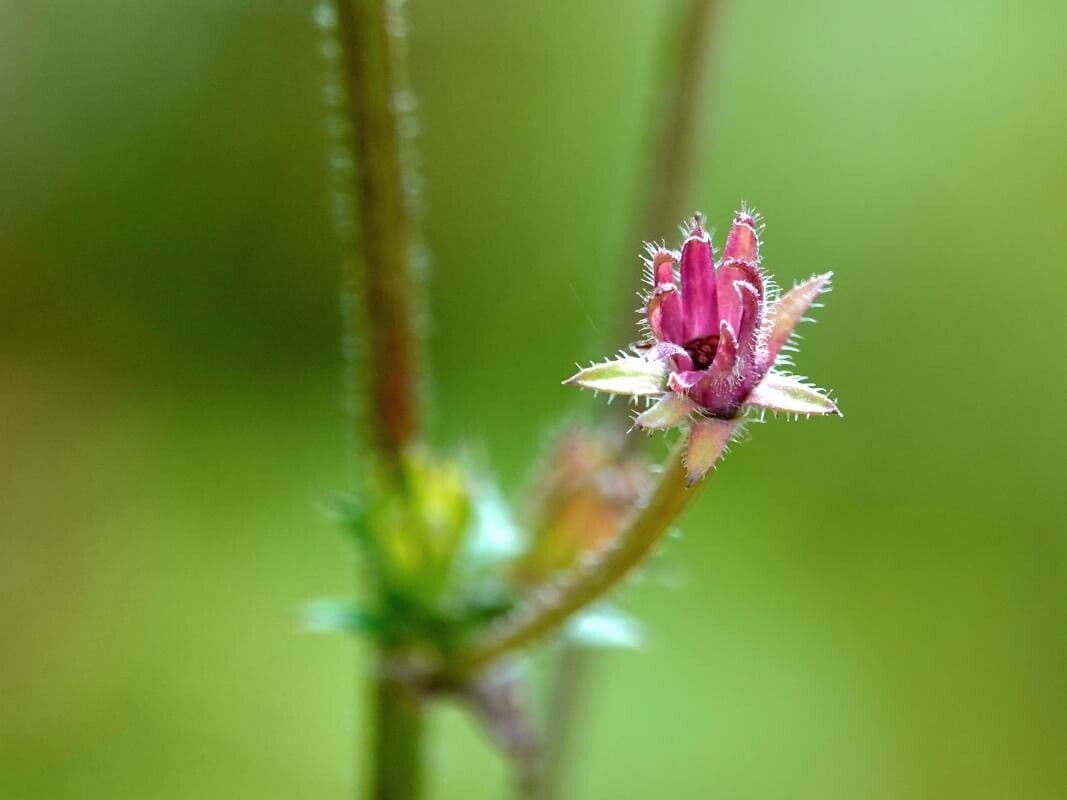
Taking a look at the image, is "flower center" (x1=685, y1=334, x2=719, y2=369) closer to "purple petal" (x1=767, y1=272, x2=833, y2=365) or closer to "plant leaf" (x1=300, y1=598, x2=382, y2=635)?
"purple petal" (x1=767, y1=272, x2=833, y2=365)

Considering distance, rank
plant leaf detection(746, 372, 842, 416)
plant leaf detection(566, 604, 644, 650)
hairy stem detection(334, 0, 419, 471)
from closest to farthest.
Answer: plant leaf detection(746, 372, 842, 416) → hairy stem detection(334, 0, 419, 471) → plant leaf detection(566, 604, 644, 650)

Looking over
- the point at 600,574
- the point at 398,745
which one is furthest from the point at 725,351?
the point at 398,745

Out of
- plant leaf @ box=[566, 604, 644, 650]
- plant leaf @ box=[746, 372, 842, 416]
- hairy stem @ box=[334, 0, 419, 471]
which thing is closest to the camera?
plant leaf @ box=[746, 372, 842, 416]

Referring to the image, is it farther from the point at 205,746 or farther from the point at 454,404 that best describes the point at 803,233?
the point at 205,746

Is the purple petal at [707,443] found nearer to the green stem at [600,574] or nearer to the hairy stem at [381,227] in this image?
the green stem at [600,574]

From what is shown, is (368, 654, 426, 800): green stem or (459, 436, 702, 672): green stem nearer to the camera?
(459, 436, 702, 672): green stem

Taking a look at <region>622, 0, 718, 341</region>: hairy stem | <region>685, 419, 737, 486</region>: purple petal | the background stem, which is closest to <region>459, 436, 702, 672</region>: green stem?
<region>685, 419, 737, 486</region>: purple petal
